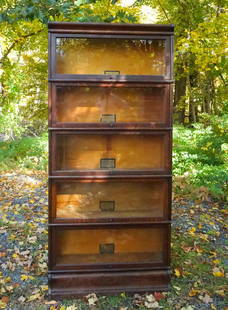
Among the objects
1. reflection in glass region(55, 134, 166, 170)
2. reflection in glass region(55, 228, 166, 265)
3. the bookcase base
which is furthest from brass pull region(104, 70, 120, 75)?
the bookcase base

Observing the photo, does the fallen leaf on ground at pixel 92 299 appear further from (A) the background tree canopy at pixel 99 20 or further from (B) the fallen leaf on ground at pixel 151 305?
(A) the background tree canopy at pixel 99 20

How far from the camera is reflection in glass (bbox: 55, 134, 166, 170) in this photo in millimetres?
2328

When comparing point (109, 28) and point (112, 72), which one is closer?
point (109, 28)

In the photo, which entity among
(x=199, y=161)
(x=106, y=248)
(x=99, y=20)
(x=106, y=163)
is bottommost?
(x=106, y=248)

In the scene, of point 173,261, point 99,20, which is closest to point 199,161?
point 173,261

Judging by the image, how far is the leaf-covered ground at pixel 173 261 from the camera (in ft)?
7.80

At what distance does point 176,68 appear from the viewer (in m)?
9.50

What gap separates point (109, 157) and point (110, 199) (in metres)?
0.35

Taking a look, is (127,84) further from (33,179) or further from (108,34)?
(33,179)

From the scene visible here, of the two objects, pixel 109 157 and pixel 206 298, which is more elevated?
pixel 109 157

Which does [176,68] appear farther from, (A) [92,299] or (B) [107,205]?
(A) [92,299]

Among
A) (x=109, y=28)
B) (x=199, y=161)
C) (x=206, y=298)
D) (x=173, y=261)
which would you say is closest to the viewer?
(x=109, y=28)

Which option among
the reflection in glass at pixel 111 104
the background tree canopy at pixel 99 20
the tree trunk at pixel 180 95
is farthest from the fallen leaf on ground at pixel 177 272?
the tree trunk at pixel 180 95

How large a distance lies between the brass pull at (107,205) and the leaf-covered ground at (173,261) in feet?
2.35
